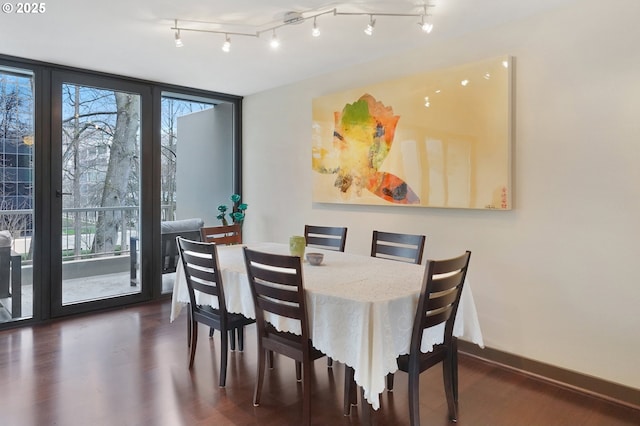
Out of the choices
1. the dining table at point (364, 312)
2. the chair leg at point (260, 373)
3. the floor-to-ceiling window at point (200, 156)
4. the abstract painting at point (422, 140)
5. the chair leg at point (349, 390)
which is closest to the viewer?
the dining table at point (364, 312)

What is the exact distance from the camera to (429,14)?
2.75 m

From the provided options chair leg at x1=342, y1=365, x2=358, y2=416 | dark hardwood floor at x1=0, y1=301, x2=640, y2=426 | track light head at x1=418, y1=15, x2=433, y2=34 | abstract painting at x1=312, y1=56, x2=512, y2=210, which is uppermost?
track light head at x1=418, y1=15, x2=433, y2=34

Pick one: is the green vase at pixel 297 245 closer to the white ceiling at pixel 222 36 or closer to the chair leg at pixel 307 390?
the chair leg at pixel 307 390

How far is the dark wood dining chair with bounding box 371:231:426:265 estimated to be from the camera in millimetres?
2807

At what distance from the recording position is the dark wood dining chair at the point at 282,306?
2.05 metres

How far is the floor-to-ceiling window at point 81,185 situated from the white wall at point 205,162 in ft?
1.35

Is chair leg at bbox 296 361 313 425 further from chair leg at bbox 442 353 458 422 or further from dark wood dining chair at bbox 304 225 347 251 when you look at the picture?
dark wood dining chair at bbox 304 225 347 251

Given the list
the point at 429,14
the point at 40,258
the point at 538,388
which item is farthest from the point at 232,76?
the point at 538,388

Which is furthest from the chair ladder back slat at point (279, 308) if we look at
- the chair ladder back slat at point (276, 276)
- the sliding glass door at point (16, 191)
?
the sliding glass door at point (16, 191)

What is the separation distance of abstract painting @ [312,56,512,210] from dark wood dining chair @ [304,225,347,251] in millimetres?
503

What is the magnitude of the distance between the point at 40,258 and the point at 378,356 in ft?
11.5

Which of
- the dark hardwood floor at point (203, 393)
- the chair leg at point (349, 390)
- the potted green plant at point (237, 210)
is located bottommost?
the dark hardwood floor at point (203, 393)

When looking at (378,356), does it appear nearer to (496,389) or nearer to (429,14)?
(496,389)

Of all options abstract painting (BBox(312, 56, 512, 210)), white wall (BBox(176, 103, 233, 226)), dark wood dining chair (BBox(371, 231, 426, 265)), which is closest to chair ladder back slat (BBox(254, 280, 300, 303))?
dark wood dining chair (BBox(371, 231, 426, 265))
